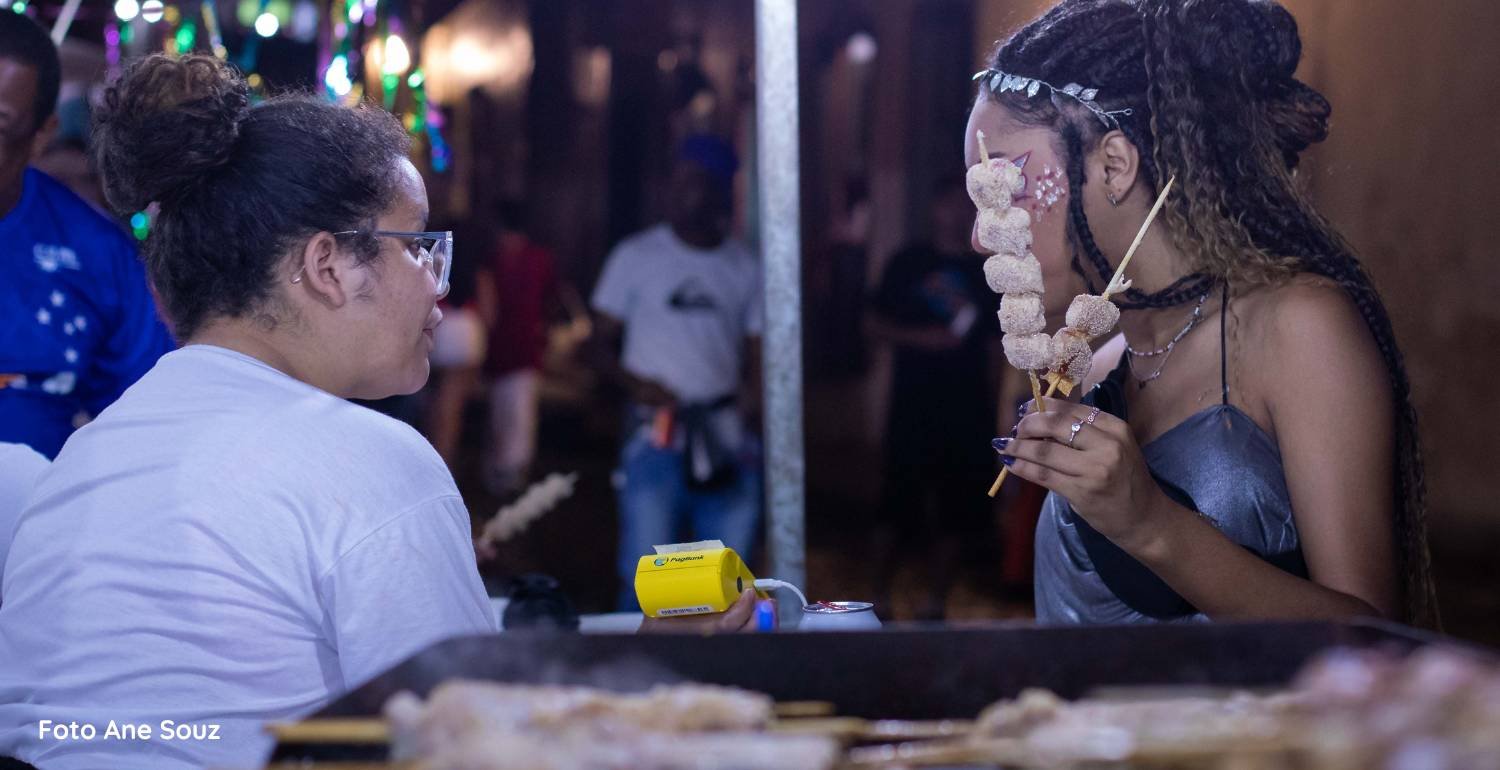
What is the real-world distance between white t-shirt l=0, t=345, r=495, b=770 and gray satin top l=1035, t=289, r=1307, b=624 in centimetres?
113

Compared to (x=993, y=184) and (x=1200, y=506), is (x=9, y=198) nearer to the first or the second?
(x=993, y=184)

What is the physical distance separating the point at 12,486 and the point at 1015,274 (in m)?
1.81

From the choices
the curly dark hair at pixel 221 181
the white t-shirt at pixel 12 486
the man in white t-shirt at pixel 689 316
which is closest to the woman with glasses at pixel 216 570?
the curly dark hair at pixel 221 181

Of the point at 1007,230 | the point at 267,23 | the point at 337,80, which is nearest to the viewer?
the point at 1007,230

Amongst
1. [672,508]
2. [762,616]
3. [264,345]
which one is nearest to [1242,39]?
[762,616]

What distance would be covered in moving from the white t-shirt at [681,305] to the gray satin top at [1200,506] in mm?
3434

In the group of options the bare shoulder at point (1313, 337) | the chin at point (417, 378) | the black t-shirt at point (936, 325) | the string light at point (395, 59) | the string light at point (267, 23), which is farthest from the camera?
the black t-shirt at point (936, 325)

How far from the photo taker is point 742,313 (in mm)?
5676

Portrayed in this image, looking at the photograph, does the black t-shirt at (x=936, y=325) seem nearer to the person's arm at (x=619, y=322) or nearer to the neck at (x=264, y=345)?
the person's arm at (x=619, y=322)

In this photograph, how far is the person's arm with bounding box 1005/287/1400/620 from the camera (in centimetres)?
185

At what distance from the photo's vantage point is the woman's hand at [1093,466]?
5.98ft

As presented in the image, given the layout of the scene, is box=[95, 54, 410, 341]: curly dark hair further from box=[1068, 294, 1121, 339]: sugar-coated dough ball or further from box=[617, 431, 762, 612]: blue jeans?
box=[617, 431, 762, 612]: blue jeans

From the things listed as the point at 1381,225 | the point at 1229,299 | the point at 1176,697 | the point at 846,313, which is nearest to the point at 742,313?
the point at 846,313

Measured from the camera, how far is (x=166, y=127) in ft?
6.22
